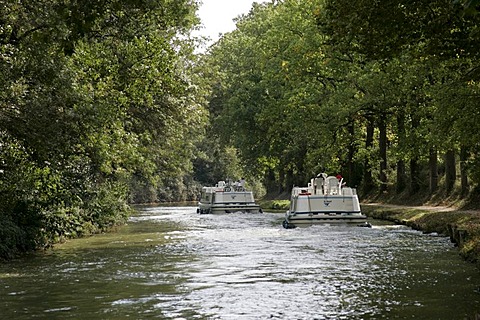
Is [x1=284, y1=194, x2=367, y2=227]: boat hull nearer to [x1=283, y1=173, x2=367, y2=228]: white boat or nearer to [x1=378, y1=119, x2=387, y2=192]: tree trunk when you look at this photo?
[x1=283, y1=173, x2=367, y2=228]: white boat

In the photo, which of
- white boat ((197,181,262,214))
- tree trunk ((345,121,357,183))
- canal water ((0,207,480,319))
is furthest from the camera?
tree trunk ((345,121,357,183))

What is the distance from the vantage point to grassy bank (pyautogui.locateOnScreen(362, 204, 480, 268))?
20.7 m

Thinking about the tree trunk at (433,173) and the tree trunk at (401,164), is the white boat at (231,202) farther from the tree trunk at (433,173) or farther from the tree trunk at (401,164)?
the tree trunk at (433,173)

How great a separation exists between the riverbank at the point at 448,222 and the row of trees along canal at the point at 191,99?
5.52 feet

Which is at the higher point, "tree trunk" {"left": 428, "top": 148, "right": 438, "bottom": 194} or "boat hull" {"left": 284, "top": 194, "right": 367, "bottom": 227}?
"tree trunk" {"left": 428, "top": 148, "right": 438, "bottom": 194}

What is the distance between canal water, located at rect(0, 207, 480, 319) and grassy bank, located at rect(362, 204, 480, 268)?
446mm

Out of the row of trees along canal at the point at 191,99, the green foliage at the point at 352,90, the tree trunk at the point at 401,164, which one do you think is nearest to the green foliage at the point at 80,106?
the row of trees along canal at the point at 191,99

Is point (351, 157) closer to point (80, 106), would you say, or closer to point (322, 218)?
point (322, 218)

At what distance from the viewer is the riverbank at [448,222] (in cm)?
2070

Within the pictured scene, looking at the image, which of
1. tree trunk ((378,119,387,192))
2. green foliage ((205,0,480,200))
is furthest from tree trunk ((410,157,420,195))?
tree trunk ((378,119,387,192))

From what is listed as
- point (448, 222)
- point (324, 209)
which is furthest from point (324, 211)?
point (448, 222)

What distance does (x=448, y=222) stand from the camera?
28625mm

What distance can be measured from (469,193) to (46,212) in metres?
19.9

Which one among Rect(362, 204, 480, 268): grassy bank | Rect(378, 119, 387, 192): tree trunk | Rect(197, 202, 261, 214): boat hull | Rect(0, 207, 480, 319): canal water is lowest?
Rect(0, 207, 480, 319): canal water
